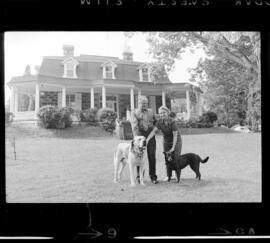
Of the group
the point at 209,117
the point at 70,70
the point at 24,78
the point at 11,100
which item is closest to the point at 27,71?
the point at 24,78

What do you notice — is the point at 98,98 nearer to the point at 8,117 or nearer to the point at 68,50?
the point at 68,50

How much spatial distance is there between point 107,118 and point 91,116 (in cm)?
19

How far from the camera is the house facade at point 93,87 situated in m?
3.03

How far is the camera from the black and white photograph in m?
2.90

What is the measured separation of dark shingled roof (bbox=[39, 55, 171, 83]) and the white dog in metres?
0.79

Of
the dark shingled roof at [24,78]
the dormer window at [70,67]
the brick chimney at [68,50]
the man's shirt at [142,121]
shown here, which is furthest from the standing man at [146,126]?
the dark shingled roof at [24,78]

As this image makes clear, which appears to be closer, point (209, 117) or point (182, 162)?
point (182, 162)

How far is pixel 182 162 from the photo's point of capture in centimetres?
299

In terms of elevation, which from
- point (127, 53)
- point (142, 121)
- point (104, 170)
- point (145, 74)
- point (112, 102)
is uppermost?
point (127, 53)

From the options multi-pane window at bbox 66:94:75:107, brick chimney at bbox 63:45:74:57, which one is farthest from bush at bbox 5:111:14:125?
brick chimney at bbox 63:45:74:57

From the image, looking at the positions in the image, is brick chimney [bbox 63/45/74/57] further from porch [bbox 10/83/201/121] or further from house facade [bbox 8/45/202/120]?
porch [bbox 10/83/201/121]

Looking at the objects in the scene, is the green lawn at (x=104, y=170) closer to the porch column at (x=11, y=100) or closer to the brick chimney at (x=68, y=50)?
the porch column at (x=11, y=100)
